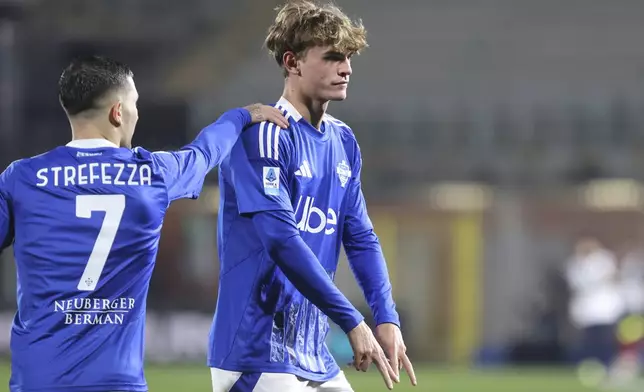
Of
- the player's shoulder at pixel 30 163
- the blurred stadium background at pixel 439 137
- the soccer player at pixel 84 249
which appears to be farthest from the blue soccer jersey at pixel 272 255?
the blurred stadium background at pixel 439 137

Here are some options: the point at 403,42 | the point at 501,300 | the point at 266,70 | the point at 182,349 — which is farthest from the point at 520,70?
the point at 182,349

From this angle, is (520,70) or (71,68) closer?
(71,68)

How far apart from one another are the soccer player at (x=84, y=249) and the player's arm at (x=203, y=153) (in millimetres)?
71

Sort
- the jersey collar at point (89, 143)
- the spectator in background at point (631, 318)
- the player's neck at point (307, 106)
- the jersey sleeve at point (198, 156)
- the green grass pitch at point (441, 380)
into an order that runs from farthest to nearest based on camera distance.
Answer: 1. the spectator in background at point (631, 318)
2. the green grass pitch at point (441, 380)
3. the player's neck at point (307, 106)
4. the jersey sleeve at point (198, 156)
5. the jersey collar at point (89, 143)

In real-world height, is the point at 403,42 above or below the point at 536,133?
above

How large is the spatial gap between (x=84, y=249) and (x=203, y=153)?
59cm

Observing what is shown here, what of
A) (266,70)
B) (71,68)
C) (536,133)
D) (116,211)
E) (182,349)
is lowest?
(182,349)

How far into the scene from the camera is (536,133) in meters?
21.6

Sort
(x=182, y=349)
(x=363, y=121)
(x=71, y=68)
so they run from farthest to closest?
(x=363, y=121) < (x=182, y=349) < (x=71, y=68)

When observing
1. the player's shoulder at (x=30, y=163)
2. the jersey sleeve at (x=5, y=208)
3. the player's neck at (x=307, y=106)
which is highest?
the player's neck at (x=307, y=106)

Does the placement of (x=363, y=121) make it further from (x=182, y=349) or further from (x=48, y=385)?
(x=48, y=385)

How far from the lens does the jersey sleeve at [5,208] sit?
354 cm

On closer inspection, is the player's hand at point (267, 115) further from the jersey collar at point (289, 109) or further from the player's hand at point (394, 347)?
the player's hand at point (394, 347)

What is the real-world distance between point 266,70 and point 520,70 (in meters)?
5.08
